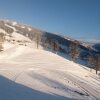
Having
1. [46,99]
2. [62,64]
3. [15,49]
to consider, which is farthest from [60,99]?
[15,49]

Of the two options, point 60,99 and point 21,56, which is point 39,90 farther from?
point 21,56

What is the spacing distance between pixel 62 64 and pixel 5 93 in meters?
63.9

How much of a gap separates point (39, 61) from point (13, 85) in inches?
2281

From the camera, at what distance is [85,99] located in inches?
2013

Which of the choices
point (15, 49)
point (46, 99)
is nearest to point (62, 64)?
point (15, 49)

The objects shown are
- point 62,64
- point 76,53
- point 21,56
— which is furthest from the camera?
point 76,53

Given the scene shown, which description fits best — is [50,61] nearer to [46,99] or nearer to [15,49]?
[15,49]

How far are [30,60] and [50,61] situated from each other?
8.29 metres

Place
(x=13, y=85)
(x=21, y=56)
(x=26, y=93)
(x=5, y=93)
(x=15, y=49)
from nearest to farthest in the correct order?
(x=5, y=93) < (x=26, y=93) < (x=13, y=85) < (x=21, y=56) < (x=15, y=49)

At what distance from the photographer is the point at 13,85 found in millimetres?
50156

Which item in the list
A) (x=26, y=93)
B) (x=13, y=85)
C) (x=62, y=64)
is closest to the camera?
(x=26, y=93)

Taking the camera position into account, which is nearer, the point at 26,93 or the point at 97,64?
the point at 26,93

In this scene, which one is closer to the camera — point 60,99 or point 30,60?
point 60,99

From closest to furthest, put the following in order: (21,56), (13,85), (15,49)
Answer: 1. (13,85)
2. (21,56)
3. (15,49)
